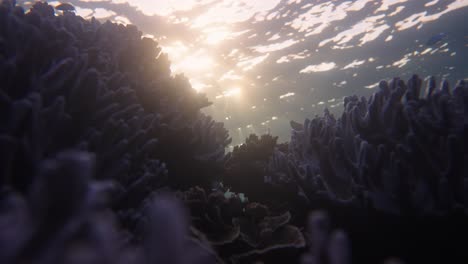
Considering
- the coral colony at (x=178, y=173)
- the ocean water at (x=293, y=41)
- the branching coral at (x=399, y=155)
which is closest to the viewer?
the coral colony at (x=178, y=173)

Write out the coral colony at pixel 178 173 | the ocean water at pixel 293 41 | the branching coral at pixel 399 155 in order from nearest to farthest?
the coral colony at pixel 178 173 → the branching coral at pixel 399 155 → the ocean water at pixel 293 41

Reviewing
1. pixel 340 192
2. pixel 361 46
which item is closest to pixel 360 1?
pixel 361 46

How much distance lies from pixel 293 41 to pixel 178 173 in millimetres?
14803

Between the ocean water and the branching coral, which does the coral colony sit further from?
the ocean water

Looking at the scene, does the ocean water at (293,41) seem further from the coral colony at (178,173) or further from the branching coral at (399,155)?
the branching coral at (399,155)

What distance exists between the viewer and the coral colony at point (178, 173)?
2.20 feet

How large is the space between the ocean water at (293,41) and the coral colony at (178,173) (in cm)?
992

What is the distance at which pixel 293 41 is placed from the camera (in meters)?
16.6

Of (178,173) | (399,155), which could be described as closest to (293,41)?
(178,173)

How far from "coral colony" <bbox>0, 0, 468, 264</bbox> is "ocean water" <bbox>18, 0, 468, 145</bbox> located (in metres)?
9.92

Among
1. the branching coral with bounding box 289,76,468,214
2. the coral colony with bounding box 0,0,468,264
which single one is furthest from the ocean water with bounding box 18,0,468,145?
the branching coral with bounding box 289,76,468,214

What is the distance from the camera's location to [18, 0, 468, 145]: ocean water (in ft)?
43.0

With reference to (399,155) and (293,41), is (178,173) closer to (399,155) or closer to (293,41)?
(399,155)

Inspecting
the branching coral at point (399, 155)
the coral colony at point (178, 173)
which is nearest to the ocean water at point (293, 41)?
the coral colony at point (178, 173)
